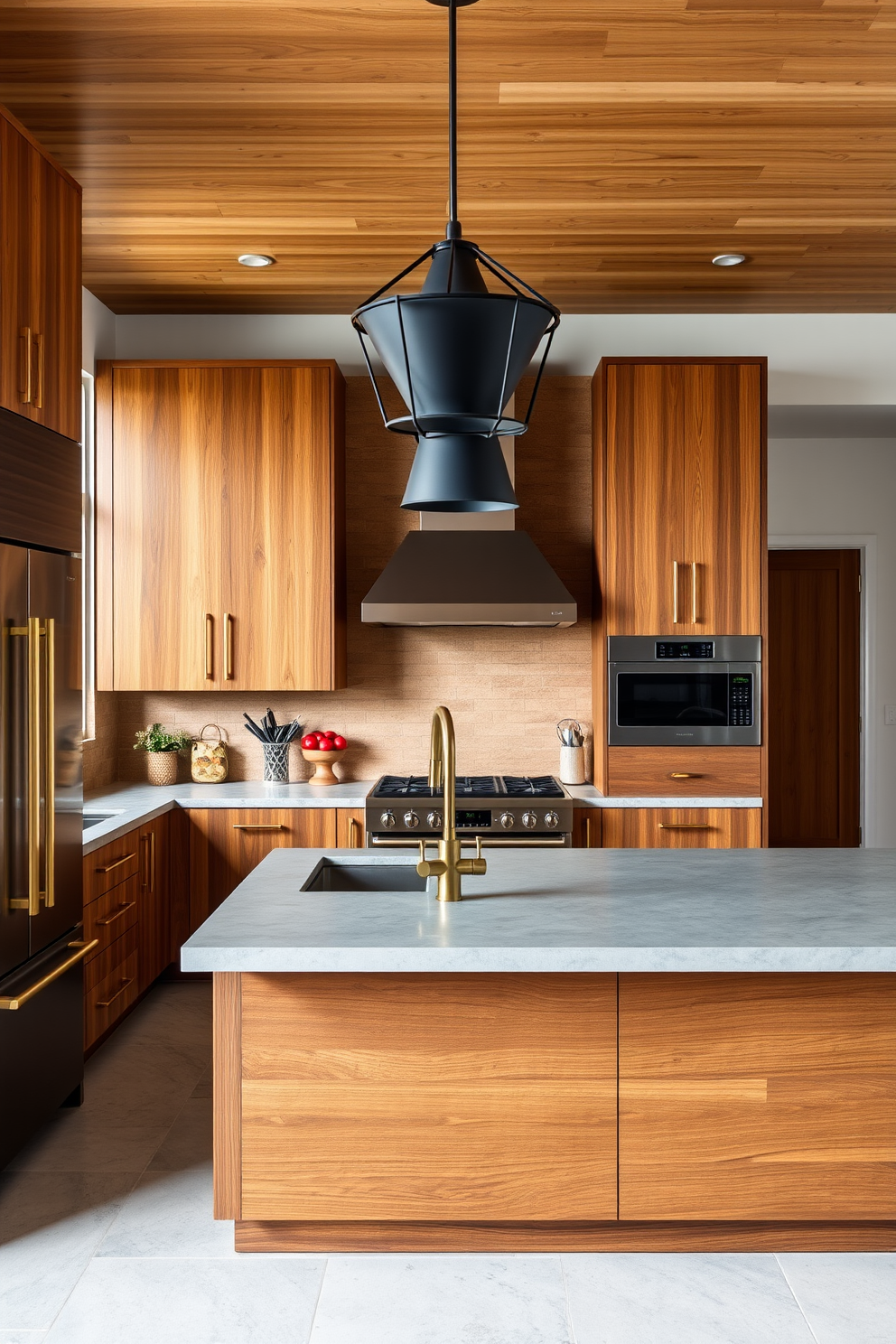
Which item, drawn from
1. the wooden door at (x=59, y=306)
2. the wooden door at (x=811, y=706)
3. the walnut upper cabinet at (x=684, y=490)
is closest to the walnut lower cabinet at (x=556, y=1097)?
the wooden door at (x=59, y=306)

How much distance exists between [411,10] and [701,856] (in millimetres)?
2228

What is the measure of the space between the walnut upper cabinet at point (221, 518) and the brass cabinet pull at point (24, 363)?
5.64ft

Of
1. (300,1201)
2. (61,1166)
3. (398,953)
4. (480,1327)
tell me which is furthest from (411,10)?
(61,1166)

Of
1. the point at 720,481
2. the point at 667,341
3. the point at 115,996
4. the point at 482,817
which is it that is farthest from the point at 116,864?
the point at 667,341

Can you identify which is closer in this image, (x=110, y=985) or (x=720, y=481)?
(x=110, y=985)

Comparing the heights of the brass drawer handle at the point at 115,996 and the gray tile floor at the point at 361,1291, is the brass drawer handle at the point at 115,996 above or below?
above

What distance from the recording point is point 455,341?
1716 mm

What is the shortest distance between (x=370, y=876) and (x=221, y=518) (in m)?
2.15

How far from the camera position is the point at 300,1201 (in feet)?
7.47

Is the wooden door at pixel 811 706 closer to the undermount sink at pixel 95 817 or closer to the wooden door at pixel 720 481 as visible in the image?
the wooden door at pixel 720 481

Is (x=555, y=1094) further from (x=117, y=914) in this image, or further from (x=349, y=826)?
(x=349, y=826)

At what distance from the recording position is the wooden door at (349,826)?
4363 millimetres

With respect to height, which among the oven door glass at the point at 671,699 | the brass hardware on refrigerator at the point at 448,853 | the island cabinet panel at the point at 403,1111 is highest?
the oven door glass at the point at 671,699

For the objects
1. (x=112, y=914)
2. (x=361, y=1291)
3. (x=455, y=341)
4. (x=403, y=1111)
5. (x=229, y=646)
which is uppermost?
(x=455, y=341)
